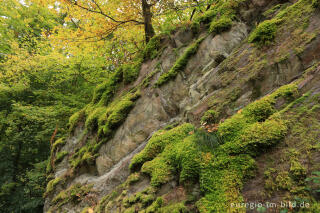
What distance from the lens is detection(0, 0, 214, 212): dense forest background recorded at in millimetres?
7254

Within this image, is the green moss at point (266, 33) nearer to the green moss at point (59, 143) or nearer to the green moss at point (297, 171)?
the green moss at point (297, 171)

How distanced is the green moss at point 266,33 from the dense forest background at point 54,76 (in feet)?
13.2

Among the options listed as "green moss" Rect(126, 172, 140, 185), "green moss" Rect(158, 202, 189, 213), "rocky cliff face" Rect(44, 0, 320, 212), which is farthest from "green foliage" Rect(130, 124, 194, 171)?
"green moss" Rect(158, 202, 189, 213)

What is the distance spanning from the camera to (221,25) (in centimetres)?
488

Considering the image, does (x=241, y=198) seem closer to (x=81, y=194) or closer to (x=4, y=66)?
(x=81, y=194)

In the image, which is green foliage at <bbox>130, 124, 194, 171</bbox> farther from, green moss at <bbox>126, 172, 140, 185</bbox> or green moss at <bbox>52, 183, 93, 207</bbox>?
green moss at <bbox>52, 183, 93, 207</bbox>

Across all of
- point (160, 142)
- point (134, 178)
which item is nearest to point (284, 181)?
point (160, 142)

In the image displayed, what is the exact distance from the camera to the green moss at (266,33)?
371 cm

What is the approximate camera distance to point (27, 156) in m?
12.1

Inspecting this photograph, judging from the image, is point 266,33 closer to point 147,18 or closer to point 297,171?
point 297,171

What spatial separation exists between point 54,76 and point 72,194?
7.15 metres

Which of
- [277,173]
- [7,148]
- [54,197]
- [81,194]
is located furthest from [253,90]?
[7,148]

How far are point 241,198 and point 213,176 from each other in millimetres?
476

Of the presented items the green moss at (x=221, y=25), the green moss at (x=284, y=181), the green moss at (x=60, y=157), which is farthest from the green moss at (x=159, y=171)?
the green moss at (x=60, y=157)
